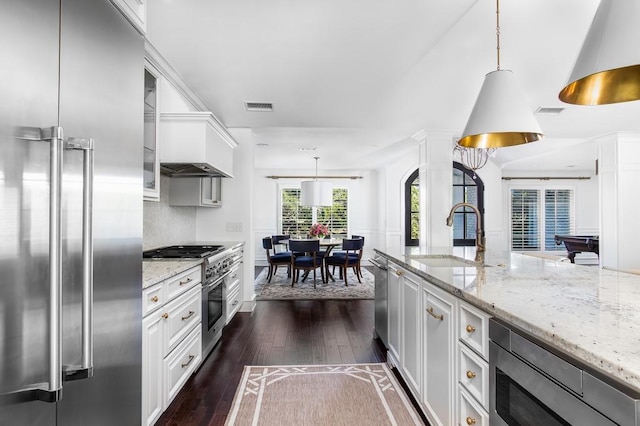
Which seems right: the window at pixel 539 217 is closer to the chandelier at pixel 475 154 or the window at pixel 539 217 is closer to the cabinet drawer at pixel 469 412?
the chandelier at pixel 475 154

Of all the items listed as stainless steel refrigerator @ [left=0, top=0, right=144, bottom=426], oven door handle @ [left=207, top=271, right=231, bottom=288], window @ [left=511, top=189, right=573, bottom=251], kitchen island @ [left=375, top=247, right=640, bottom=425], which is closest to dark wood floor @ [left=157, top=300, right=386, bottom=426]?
oven door handle @ [left=207, top=271, right=231, bottom=288]

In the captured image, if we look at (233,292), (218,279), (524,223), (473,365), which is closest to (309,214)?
(233,292)

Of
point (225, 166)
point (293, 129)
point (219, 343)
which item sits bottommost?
point (219, 343)

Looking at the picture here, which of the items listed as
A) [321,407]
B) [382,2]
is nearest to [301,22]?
[382,2]

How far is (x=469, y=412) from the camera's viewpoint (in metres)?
1.36

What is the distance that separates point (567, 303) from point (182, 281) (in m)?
2.08

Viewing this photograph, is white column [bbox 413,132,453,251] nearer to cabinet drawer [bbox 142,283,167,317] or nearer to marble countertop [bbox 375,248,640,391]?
marble countertop [bbox 375,248,640,391]

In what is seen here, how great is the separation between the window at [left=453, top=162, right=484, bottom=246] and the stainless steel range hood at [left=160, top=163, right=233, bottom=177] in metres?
→ 5.65

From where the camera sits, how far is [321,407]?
212 centimetres

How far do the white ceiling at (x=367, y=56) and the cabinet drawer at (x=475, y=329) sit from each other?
5.68 feet

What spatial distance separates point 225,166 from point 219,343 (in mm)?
1807

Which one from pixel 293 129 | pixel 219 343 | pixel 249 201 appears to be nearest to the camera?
pixel 219 343

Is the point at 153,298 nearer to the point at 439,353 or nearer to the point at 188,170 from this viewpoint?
the point at 439,353

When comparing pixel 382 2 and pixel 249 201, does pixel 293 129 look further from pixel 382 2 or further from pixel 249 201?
pixel 382 2
